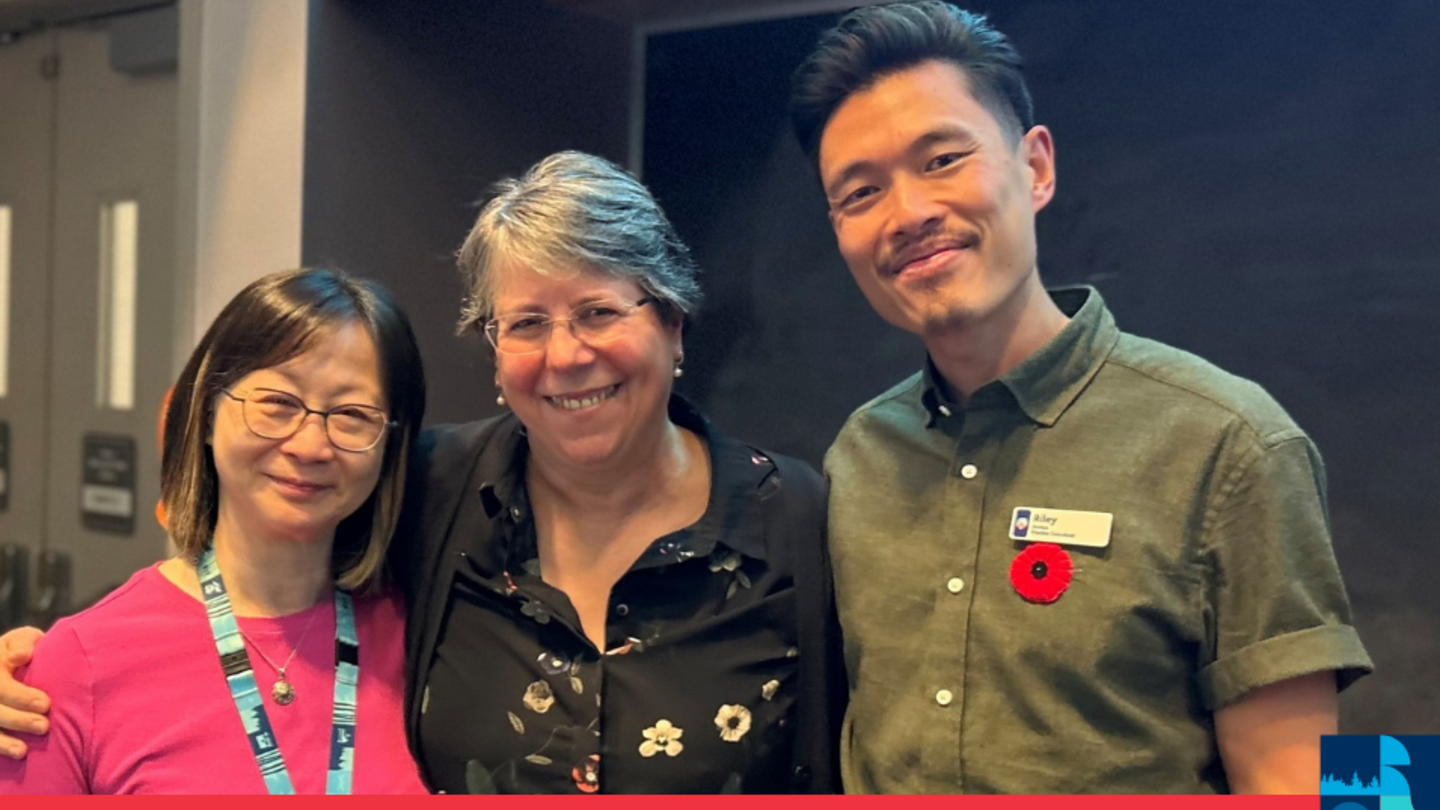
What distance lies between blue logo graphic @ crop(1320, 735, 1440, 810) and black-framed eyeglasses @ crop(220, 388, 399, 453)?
116 cm

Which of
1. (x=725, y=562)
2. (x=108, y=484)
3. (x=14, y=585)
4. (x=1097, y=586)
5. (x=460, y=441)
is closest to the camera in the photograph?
(x=1097, y=586)

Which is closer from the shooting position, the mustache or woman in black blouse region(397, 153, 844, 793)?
the mustache

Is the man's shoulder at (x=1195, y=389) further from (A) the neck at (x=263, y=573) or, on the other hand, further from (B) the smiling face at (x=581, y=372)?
(A) the neck at (x=263, y=573)

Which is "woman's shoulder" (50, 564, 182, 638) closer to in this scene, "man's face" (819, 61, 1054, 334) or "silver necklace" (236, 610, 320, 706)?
"silver necklace" (236, 610, 320, 706)

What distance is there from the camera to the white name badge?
127cm

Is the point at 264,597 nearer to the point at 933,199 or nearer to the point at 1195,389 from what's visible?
the point at 933,199

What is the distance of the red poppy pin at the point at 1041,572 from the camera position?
50.6 inches

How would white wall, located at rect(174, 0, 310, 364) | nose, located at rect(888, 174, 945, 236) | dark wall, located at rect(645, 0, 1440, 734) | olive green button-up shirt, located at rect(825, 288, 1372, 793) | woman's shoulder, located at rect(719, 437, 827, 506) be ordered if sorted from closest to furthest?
olive green button-up shirt, located at rect(825, 288, 1372, 793), nose, located at rect(888, 174, 945, 236), woman's shoulder, located at rect(719, 437, 827, 506), dark wall, located at rect(645, 0, 1440, 734), white wall, located at rect(174, 0, 310, 364)

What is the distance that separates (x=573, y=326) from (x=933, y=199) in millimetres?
466

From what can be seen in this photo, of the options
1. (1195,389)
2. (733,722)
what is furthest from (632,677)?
(1195,389)

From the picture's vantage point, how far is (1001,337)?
1.36 meters

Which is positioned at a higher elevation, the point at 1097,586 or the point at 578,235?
the point at 578,235

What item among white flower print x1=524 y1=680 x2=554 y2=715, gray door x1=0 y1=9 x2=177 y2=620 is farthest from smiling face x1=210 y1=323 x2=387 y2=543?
gray door x1=0 y1=9 x2=177 y2=620

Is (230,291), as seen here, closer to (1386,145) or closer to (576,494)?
(576,494)
